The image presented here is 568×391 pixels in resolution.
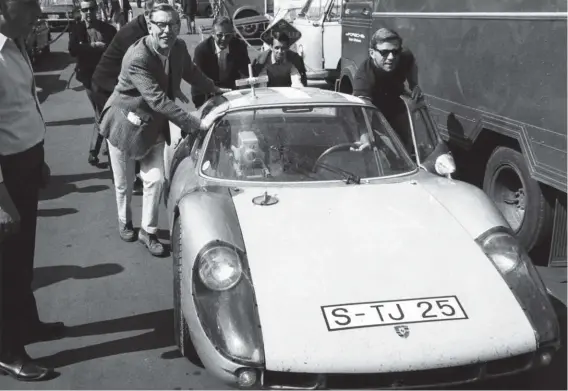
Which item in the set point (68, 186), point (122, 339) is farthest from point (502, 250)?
point (68, 186)

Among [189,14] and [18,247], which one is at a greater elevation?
[18,247]

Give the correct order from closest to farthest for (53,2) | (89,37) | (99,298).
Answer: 1. (99,298)
2. (89,37)
3. (53,2)

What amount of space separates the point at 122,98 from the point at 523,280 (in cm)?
305

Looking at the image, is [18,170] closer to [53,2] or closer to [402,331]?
[402,331]

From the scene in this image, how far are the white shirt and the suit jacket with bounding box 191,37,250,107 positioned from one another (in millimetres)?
2990

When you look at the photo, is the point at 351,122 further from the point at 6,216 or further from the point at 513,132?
the point at 6,216

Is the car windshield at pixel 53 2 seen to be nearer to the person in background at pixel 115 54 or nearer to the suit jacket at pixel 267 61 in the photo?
the suit jacket at pixel 267 61

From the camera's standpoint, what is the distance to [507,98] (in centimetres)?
534

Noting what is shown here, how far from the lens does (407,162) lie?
437cm

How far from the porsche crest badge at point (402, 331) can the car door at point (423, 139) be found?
6.08 feet

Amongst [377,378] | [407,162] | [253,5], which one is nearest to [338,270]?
[377,378]

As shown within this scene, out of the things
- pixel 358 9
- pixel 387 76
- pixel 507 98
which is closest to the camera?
pixel 507 98

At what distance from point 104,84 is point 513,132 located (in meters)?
3.57

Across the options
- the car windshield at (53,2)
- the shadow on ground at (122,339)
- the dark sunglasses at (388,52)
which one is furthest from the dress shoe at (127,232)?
the car windshield at (53,2)
